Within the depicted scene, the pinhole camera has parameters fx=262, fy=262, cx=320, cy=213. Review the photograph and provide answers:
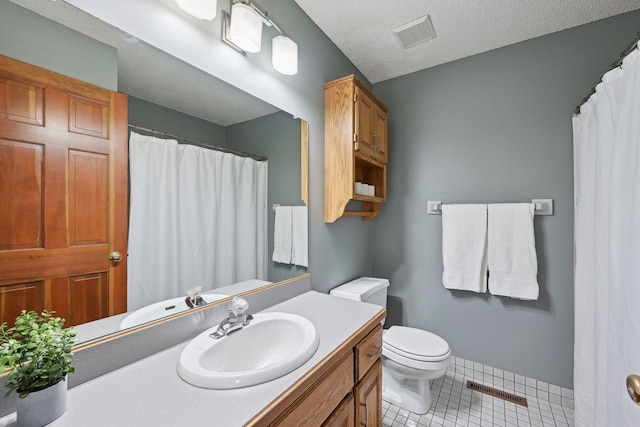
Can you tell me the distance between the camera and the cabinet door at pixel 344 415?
2.88ft

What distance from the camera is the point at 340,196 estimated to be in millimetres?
1707

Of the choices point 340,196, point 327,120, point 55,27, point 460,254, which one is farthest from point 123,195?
point 460,254

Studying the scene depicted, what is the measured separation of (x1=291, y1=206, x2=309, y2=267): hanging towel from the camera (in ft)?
5.03

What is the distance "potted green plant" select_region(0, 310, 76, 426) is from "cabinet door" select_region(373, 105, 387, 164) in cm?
184

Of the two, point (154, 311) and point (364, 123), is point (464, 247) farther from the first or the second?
point (154, 311)

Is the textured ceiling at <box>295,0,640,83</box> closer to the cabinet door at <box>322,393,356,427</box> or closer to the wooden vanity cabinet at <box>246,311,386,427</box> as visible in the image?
the wooden vanity cabinet at <box>246,311,386,427</box>

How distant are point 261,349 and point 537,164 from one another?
2.10 m

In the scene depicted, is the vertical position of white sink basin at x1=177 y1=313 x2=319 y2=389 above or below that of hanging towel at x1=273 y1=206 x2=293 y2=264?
below

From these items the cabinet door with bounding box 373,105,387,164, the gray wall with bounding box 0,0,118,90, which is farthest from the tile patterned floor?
the gray wall with bounding box 0,0,118,90

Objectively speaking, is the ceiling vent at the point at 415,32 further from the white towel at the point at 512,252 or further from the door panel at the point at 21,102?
the door panel at the point at 21,102

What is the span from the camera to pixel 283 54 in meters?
1.33

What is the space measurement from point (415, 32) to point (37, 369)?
231 centimetres

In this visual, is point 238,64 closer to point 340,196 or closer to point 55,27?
point 55,27

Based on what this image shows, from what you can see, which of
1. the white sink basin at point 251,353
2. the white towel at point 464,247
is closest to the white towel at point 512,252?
the white towel at point 464,247
